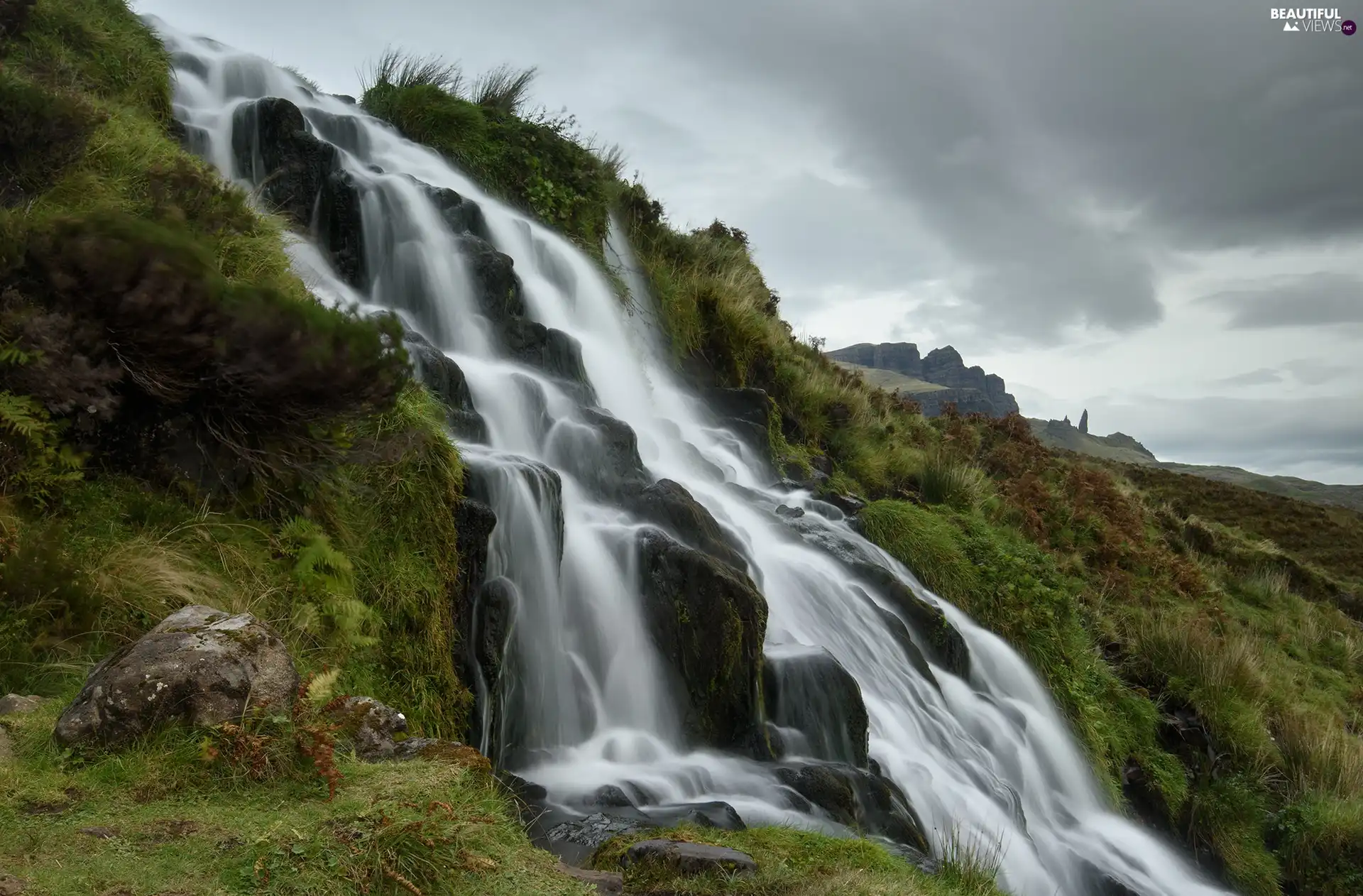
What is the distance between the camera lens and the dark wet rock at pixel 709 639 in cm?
636

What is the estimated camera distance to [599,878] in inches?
140

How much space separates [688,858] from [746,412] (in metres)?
9.38

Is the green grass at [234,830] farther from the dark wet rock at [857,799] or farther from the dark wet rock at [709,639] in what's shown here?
the dark wet rock at [709,639]

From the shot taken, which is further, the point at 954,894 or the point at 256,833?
the point at 954,894

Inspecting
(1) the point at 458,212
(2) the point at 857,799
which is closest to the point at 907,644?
(2) the point at 857,799

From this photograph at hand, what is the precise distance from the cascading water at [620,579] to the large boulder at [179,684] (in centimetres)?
199

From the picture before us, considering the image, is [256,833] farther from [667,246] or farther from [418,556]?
[667,246]

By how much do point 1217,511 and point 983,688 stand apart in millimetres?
20571

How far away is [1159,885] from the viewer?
7590mm

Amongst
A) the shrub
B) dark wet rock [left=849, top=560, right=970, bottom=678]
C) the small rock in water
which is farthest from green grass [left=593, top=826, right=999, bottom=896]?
dark wet rock [left=849, top=560, right=970, bottom=678]

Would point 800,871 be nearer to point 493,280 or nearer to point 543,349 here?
point 543,349

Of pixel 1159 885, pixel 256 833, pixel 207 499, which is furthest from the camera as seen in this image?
pixel 1159 885

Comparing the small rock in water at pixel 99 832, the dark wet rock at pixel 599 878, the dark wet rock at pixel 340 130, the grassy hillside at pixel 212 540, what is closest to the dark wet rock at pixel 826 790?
the grassy hillside at pixel 212 540

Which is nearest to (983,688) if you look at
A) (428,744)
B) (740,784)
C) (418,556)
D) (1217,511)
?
(740,784)
